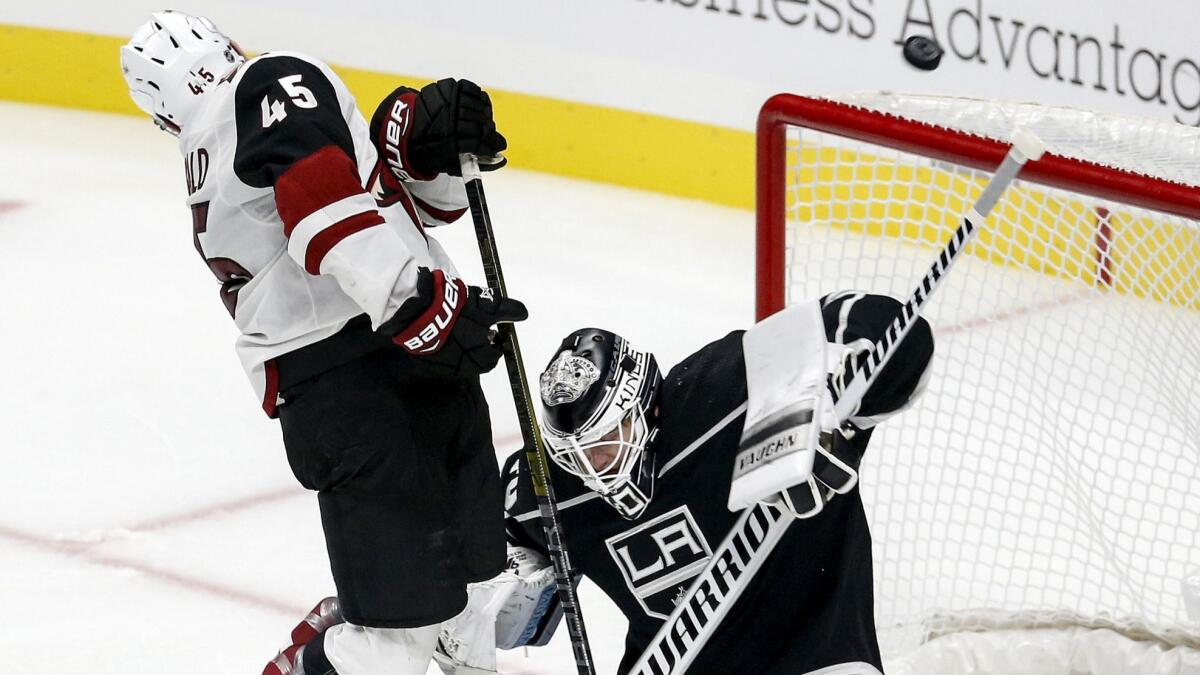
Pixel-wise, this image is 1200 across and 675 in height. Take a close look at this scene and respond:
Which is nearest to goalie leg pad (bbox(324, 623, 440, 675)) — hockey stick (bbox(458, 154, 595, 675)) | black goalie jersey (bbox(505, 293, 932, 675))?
hockey stick (bbox(458, 154, 595, 675))

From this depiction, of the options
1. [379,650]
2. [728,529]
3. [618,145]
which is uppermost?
[728,529]

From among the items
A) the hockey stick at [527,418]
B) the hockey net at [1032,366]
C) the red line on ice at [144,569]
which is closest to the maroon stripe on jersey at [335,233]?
the hockey stick at [527,418]

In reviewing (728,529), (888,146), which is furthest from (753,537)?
(888,146)

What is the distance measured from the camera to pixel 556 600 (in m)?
2.33

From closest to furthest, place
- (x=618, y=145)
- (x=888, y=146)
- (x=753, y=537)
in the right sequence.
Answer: (x=753, y=537) → (x=888, y=146) → (x=618, y=145)

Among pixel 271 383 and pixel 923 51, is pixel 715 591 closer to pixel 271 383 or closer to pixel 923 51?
pixel 271 383

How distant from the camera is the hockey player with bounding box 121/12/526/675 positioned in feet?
6.47

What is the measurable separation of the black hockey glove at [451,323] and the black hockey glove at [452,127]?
0.17 metres

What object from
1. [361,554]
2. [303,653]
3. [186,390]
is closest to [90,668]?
[303,653]

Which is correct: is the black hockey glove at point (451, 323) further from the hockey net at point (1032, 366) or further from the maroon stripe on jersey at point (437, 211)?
the hockey net at point (1032, 366)

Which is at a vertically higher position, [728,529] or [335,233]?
[335,233]

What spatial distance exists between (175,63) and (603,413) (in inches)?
26.1

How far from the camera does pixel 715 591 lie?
202 cm

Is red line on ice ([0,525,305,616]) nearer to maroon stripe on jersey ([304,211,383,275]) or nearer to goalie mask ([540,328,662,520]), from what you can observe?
goalie mask ([540,328,662,520])
